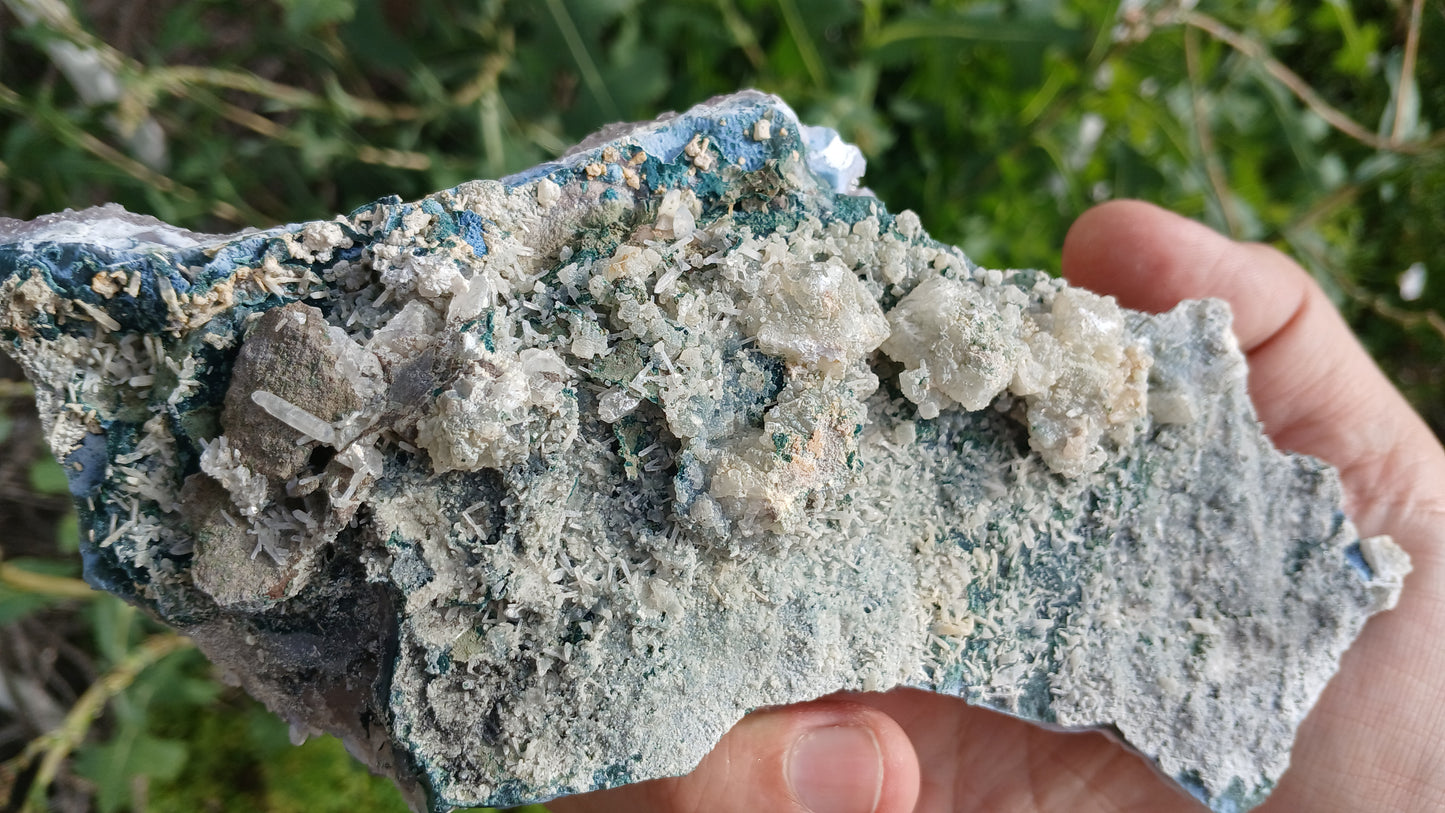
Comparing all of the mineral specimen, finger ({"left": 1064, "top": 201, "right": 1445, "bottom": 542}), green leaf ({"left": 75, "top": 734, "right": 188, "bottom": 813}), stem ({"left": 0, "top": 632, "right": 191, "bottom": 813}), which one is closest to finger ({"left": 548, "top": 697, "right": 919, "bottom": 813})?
the mineral specimen

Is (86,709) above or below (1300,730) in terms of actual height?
below

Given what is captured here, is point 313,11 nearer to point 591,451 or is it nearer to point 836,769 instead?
point 591,451

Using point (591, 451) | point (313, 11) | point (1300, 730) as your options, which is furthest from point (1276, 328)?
point (313, 11)

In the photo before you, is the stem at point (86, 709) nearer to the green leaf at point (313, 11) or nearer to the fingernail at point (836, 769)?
the green leaf at point (313, 11)

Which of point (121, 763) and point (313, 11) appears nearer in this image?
point (313, 11)

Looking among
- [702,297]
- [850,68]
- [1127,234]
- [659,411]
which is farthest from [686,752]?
[850,68]

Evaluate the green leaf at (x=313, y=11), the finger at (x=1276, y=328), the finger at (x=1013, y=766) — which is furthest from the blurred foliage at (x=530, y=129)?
the finger at (x=1013, y=766)
